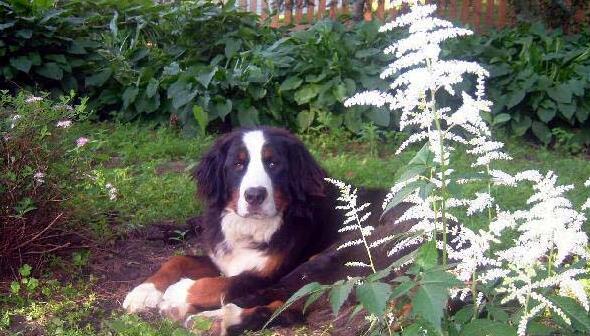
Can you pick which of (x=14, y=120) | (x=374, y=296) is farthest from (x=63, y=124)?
(x=374, y=296)

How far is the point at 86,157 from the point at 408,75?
9.55 ft

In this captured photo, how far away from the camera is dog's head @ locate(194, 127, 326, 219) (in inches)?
166

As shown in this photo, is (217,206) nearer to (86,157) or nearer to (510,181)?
(86,157)

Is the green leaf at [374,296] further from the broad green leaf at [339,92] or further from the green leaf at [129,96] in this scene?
the green leaf at [129,96]

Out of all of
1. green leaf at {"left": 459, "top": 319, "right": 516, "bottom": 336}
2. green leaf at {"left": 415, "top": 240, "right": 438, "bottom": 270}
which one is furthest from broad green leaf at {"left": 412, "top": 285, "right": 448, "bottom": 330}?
green leaf at {"left": 459, "top": 319, "right": 516, "bottom": 336}

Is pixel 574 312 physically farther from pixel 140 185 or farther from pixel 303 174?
pixel 140 185

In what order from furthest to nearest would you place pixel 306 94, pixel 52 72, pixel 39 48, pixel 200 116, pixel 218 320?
pixel 39 48
pixel 52 72
pixel 306 94
pixel 200 116
pixel 218 320

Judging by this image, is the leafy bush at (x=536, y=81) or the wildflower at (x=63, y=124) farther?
the leafy bush at (x=536, y=81)

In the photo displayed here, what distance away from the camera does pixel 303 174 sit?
452 centimetres

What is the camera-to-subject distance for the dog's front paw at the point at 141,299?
13.5 feet

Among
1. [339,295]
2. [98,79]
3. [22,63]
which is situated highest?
[339,295]

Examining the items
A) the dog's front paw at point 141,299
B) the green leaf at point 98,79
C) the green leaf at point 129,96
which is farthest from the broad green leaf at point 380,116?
the dog's front paw at point 141,299

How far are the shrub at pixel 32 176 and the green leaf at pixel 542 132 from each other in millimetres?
5529

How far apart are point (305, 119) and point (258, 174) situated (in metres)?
4.14
